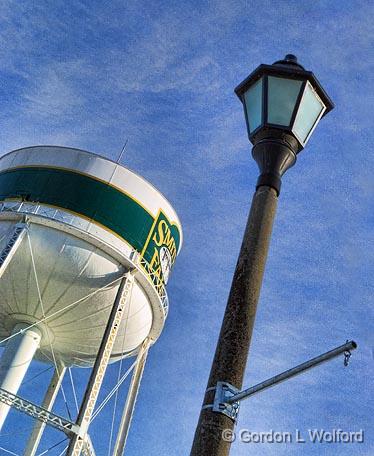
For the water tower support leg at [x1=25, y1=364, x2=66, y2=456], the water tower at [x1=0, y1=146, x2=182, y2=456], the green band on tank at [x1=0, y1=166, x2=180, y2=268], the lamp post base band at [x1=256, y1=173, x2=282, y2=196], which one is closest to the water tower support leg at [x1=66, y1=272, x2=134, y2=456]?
the water tower at [x1=0, y1=146, x2=182, y2=456]

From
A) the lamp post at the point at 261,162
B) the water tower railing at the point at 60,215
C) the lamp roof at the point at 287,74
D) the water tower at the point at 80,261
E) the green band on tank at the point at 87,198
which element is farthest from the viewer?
the green band on tank at the point at 87,198

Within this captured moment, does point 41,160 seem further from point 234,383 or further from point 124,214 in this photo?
point 234,383

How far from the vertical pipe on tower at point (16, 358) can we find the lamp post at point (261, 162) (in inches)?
632

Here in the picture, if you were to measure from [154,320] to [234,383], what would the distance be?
57.1ft

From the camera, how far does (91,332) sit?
20719 millimetres

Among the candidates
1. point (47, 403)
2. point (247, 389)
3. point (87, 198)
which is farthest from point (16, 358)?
point (247, 389)

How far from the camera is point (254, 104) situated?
4.80m

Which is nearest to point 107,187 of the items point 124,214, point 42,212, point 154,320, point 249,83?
point 124,214

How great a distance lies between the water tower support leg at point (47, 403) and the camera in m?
21.3

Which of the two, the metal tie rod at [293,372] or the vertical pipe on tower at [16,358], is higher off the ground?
the vertical pipe on tower at [16,358]

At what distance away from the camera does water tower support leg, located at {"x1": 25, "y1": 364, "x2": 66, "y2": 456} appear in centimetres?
2133

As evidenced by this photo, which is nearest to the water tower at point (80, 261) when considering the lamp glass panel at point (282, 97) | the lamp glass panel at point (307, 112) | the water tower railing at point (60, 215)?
the water tower railing at point (60, 215)

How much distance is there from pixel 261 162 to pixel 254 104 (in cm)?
50

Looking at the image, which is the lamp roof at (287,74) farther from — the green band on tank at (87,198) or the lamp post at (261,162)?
the green band on tank at (87,198)
